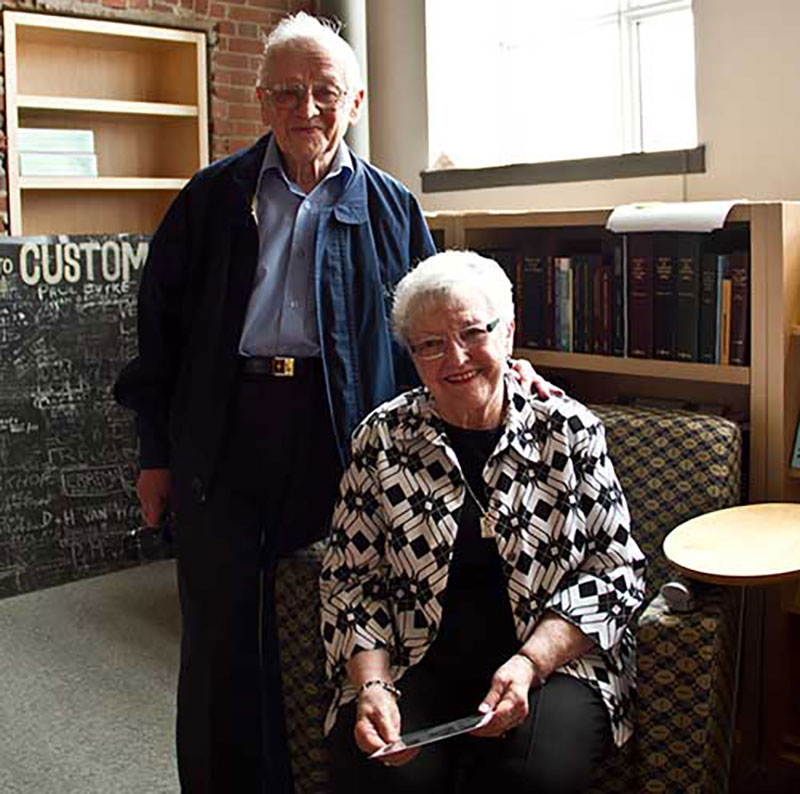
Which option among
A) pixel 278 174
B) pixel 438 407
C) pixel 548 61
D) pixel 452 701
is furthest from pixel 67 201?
pixel 452 701

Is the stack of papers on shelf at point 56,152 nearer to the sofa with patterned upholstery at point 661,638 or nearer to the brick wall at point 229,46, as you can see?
the brick wall at point 229,46

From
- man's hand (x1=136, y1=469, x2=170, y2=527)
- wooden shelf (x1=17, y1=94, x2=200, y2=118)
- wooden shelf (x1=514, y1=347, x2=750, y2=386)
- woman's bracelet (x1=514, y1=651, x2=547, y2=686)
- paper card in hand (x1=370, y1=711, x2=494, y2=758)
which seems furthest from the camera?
wooden shelf (x1=17, y1=94, x2=200, y2=118)

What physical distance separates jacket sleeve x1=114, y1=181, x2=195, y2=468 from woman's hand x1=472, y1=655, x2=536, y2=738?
89 cm

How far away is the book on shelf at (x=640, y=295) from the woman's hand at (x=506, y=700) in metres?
1.17

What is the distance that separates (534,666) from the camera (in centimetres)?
181

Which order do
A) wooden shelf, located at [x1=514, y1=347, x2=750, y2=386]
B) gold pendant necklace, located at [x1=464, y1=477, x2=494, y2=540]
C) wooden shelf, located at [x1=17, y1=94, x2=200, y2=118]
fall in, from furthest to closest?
wooden shelf, located at [x1=17, y1=94, x2=200, y2=118], wooden shelf, located at [x1=514, y1=347, x2=750, y2=386], gold pendant necklace, located at [x1=464, y1=477, x2=494, y2=540]

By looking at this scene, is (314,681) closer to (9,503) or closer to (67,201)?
(9,503)

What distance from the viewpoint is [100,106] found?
14.4ft

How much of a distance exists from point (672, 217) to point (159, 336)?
117 centimetres

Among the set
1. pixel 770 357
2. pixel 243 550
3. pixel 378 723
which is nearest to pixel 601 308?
pixel 770 357

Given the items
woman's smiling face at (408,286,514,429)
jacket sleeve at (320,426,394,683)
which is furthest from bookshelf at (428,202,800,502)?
jacket sleeve at (320,426,394,683)

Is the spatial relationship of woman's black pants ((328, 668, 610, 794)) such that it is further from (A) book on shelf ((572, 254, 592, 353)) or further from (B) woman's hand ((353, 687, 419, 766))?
(A) book on shelf ((572, 254, 592, 353))

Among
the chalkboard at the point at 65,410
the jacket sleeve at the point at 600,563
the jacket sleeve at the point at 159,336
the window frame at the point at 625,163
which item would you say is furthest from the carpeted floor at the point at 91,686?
the window frame at the point at 625,163

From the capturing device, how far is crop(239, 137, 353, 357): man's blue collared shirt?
2117mm
